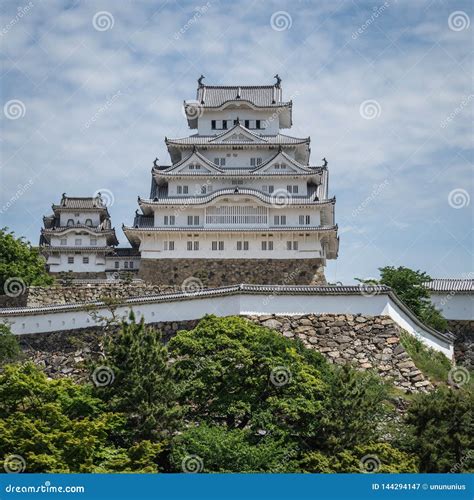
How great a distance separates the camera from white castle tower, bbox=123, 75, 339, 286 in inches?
1492

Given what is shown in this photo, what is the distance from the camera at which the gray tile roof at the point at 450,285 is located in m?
34.3

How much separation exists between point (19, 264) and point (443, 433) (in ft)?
67.9

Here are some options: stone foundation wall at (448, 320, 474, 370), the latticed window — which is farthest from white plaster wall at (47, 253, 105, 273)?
stone foundation wall at (448, 320, 474, 370)

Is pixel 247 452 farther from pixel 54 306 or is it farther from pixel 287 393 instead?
pixel 54 306

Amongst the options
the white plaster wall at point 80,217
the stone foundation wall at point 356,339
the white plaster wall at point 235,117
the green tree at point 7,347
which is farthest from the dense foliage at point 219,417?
the white plaster wall at point 235,117

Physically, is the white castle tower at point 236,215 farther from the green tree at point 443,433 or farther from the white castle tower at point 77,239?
the green tree at point 443,433

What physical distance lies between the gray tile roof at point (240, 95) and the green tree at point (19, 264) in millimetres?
10903

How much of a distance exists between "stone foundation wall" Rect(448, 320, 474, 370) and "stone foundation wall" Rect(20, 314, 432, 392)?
265 inches

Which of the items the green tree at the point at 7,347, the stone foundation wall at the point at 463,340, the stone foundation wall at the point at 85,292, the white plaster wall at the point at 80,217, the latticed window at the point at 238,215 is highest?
the white plaster wall at the point at 80,217

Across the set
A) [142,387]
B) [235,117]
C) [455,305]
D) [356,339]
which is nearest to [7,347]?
[142,387]

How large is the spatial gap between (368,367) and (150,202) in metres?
15.6

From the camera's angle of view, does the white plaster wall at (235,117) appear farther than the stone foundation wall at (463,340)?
Yes

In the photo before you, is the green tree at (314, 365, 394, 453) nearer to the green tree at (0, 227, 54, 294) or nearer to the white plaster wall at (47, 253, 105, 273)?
the green tree at (0, 227, 54, 294)

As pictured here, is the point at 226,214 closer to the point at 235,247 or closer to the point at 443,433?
the point at 235,247
